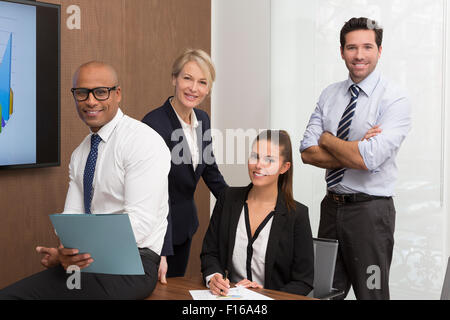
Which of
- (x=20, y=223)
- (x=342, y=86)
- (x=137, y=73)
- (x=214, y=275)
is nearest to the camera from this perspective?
(x=214, y=275)

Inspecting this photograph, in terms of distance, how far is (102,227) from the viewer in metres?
1.50

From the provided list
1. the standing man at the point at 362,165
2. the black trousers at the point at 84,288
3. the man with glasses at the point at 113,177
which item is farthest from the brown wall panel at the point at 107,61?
the standing man at the point at 362,165

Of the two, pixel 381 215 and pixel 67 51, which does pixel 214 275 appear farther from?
pixel 67 51

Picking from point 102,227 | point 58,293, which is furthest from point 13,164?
point 102,227

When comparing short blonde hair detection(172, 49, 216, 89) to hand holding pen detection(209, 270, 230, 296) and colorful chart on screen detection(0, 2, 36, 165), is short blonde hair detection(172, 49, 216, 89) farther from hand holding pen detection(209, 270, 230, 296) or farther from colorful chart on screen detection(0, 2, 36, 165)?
hand holding pen detection(209, 270, 230, 296)

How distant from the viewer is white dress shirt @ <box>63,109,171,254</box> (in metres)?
1.91

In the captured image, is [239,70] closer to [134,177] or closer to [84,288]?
[134,177]

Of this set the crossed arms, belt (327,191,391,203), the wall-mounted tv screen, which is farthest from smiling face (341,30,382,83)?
the wall-mounted tv screen

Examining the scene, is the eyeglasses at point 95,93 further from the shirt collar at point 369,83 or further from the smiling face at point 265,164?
the shirt collar at point 369,83

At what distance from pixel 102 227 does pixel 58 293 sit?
34cm

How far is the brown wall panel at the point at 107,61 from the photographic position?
3.07 metres

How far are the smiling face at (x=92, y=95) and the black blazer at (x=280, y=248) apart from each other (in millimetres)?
628

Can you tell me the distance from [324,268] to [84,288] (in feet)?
3.39

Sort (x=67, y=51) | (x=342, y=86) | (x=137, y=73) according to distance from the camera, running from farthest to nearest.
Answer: (x=137, y=73)
(x=67, y=51)
(x=342, y=86)
